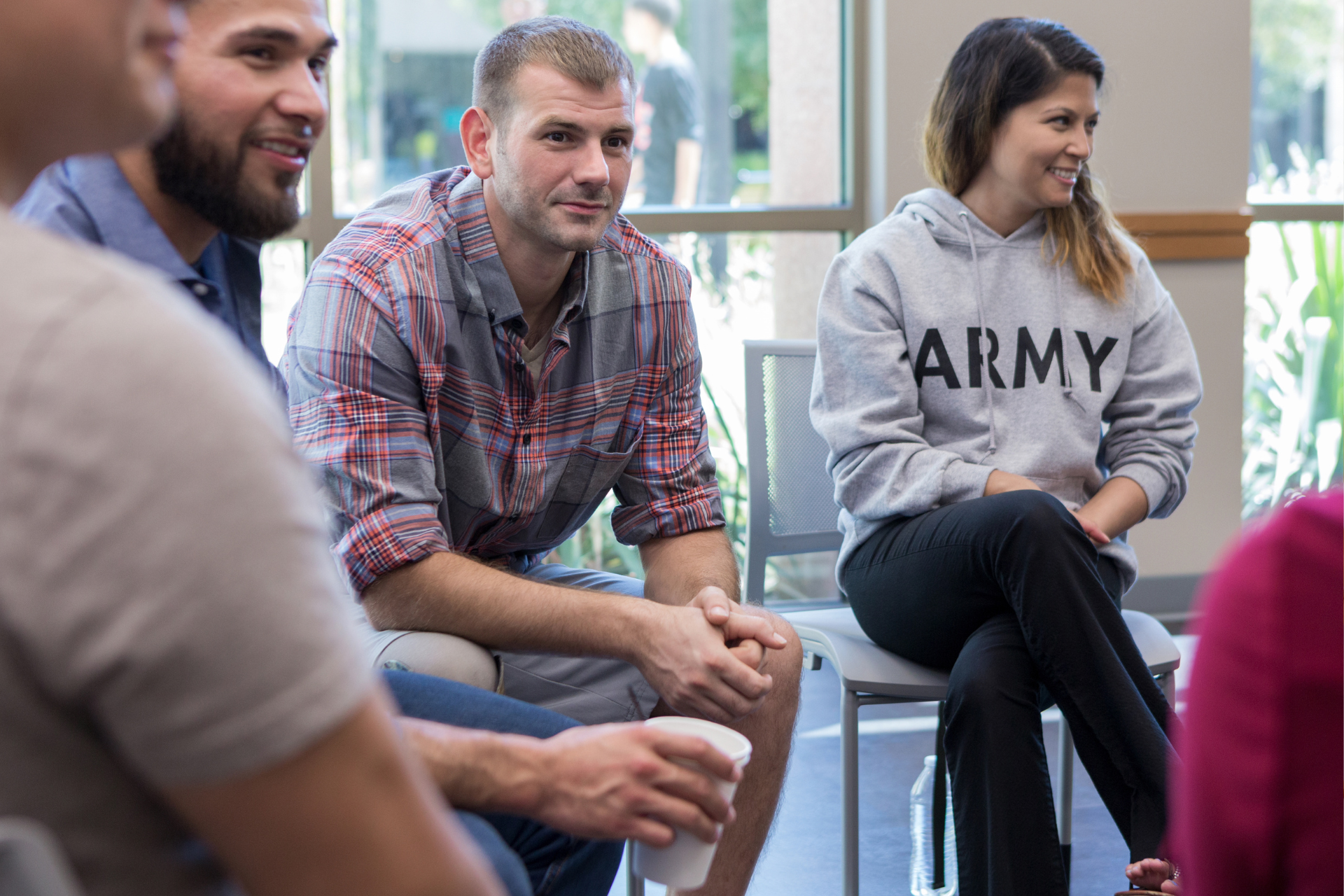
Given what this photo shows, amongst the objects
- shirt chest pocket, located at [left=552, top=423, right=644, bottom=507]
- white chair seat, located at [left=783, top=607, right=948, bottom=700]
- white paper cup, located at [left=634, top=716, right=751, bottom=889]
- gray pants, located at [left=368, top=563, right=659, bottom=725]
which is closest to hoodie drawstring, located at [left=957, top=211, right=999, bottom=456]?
white chair seat, located at [left=783, top=607, right=948, bottom=700]

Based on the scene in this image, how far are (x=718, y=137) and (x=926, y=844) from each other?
6.48 feet

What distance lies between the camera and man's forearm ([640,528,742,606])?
1.74 meters

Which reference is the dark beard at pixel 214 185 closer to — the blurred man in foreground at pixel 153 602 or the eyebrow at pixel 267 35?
the eyebrow at pixel 267 35

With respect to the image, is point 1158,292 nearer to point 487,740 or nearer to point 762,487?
point 762,487

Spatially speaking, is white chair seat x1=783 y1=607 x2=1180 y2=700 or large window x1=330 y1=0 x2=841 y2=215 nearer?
white chair seat x1=783 y1=607 x2=1180 y2=700

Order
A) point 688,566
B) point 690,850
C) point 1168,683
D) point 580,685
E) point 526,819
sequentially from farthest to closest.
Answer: point 1168,683 → point 688,566 → point 580,685 → point 526,819 → point 690,850

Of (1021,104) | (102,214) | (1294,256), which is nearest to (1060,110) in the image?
(1021,104)

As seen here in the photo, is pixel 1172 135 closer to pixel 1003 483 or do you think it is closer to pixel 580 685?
pixel 1003 483

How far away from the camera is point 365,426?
155cm

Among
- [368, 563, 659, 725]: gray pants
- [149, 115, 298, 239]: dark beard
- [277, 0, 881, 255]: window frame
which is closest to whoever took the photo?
[149, 115, 298, 239]: dark beard

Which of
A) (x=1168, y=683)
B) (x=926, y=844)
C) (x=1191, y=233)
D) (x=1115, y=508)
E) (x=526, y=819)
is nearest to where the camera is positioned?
(x=526, y=819)

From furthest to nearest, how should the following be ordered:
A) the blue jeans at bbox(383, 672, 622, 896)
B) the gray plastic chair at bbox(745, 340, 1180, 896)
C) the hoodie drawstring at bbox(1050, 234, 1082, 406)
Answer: the hoodie drawstring at bbox(1050, 234, 1082, 406) → the gray plastic chair at bbox(745, 340, 1180, 896) → the blue jeans at bbox(383, 672, 622, 896)

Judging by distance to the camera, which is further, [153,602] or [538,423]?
[538,423]

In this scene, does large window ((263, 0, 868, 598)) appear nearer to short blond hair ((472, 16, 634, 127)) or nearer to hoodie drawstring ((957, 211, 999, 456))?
hoodie drawstring ((957, 211, 999, 456))
